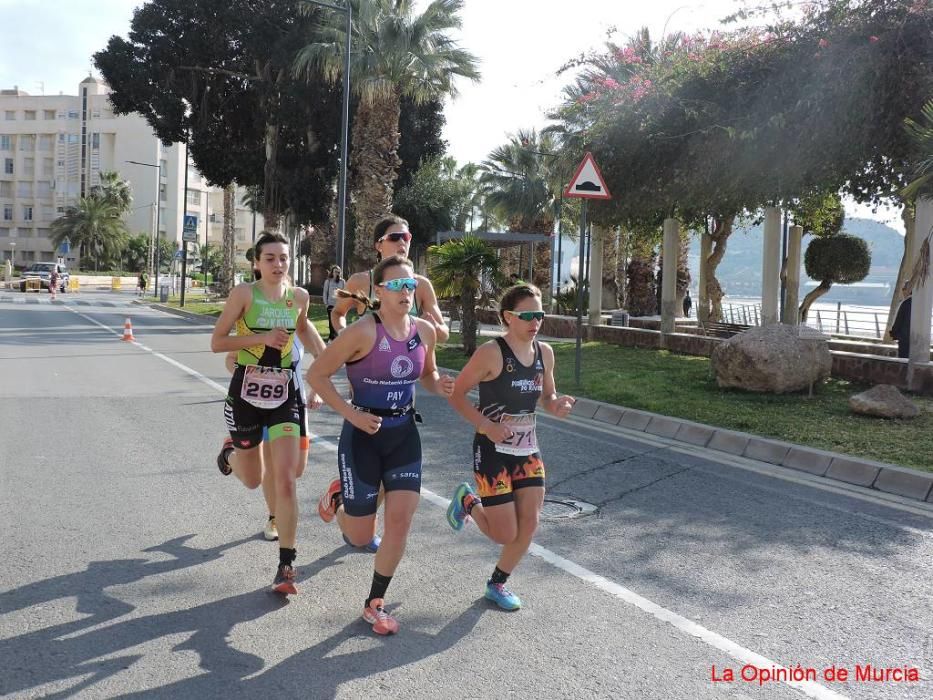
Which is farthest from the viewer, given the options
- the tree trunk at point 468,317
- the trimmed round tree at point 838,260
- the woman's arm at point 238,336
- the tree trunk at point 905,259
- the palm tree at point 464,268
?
the trimmed round tree at point 838,260

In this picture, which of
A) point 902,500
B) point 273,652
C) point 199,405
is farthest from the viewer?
point 199,405

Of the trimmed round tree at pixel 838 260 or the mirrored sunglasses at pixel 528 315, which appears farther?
the trimmed round tree at pixel 838 260

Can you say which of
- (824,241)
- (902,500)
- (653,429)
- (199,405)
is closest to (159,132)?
(824,241)

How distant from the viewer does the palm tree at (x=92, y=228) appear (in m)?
83.2

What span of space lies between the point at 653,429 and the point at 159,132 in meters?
30.1

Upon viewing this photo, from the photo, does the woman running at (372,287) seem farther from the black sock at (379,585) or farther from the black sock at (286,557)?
the black sock at (379,585)

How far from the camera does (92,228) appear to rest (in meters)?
83.2

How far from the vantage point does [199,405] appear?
10664mm

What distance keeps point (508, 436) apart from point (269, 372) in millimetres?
1369

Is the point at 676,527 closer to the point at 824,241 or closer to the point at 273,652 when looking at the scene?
the point at 273,652

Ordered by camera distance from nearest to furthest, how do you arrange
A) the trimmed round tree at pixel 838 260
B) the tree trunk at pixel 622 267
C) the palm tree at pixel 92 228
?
the trimmed round tree at pixel 838 260 → the tree trunk at pixel 622 267 → the palm tree at pixel 92 228

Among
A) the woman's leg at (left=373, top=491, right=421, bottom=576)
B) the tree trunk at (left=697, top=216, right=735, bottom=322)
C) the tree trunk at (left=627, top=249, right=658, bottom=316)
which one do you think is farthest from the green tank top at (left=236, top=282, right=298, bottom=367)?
the tree trunk at (left=627, top=249, right=658, bottom=316)

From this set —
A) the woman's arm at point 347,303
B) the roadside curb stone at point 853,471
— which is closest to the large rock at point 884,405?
the roadside curb stone at point 853,471

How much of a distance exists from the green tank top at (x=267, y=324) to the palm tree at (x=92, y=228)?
8579 cm
